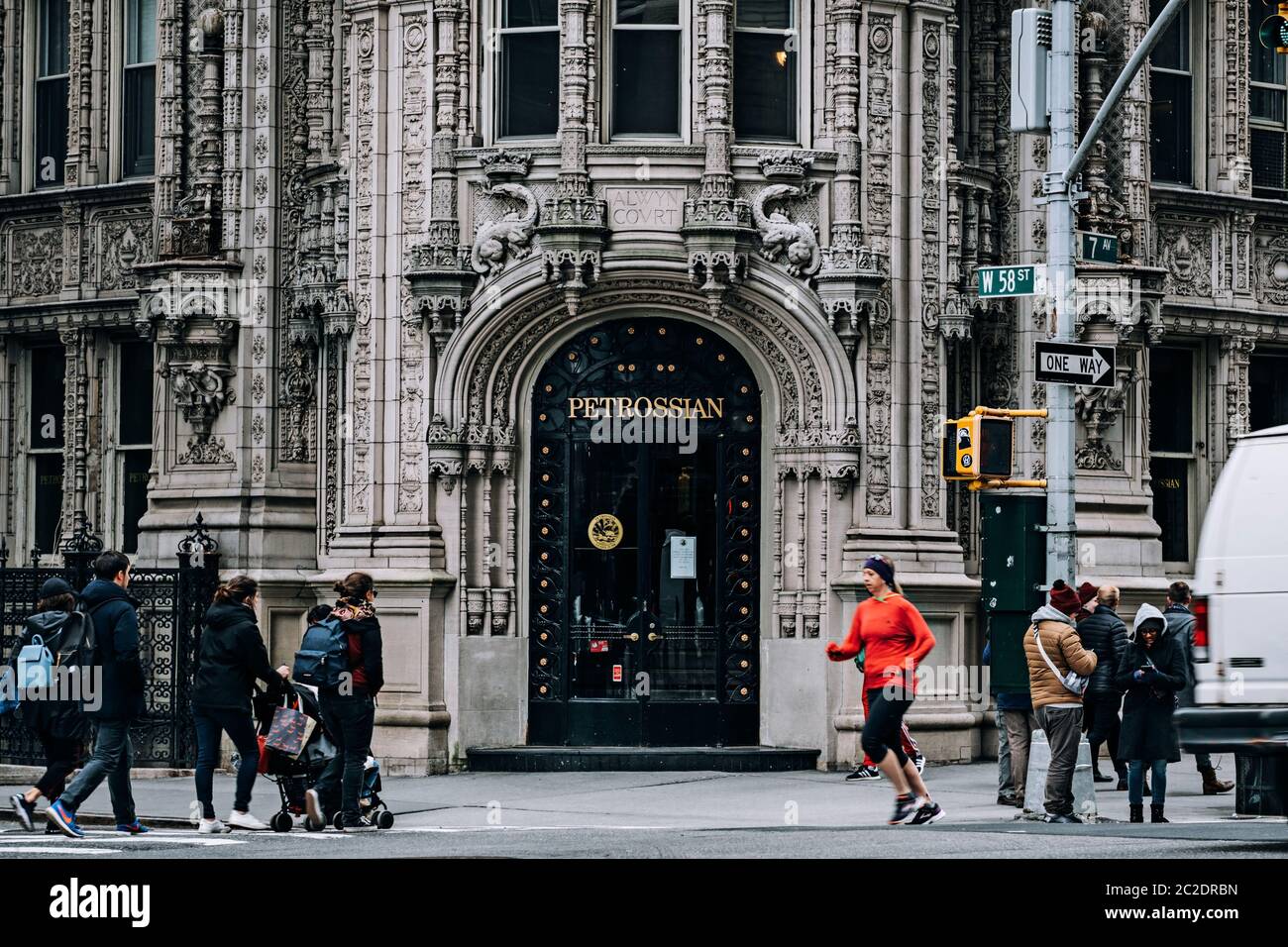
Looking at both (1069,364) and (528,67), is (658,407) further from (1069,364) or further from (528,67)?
(1069,364)

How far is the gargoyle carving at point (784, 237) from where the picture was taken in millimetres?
25297

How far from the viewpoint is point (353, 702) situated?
60.5 feet

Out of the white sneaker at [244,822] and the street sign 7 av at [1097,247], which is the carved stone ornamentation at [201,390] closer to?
the white sneaker at [244,822]

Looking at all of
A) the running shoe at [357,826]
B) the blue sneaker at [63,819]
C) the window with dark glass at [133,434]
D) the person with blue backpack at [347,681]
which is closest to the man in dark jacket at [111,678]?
the blue sneaker at [63,819]

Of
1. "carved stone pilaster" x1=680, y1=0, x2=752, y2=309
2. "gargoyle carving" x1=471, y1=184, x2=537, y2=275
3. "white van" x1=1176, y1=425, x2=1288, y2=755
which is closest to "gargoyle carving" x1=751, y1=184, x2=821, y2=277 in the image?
"carved stone pilaster" x1=680, y1=0, x2=752, y2=309

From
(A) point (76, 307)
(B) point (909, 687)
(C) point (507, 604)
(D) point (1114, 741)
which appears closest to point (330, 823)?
(B) point (909, 687)

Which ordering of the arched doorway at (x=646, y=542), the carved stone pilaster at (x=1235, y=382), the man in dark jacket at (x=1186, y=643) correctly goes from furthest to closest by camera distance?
1. the carved stone pilaster at (x=1235, y=382)
2. the arched doorway at (x=646, y=542)
3. the man in dark jacket at (x=1186, y=643)

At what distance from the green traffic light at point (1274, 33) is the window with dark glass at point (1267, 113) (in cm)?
27

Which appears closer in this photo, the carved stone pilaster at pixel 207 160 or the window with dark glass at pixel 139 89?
the carved stone pilaster at pixel 207 160

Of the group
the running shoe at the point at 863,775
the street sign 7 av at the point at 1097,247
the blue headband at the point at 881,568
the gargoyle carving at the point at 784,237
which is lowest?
the running shoe at the point at 863,775

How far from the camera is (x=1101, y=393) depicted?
1078 inches

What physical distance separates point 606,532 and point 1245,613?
450 inches

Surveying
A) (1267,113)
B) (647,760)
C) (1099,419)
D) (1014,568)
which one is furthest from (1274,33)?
(647,760)

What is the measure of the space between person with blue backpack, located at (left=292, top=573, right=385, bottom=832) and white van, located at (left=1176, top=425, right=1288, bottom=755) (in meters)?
6.40
